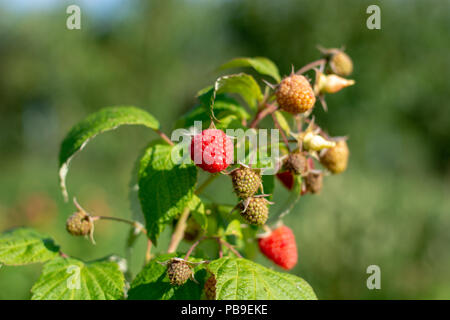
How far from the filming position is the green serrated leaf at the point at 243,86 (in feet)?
3.50

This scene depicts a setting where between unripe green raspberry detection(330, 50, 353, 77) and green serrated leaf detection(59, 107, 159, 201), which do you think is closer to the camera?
green serrated leaf detection(59, 107, 159, 201)

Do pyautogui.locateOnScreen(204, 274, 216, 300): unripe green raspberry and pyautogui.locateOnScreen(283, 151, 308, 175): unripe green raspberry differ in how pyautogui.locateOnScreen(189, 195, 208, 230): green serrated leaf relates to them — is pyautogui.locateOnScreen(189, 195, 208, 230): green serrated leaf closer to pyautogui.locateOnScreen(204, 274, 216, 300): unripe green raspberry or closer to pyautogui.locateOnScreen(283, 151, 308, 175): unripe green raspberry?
Answer: pyautogui.locateOnScreen(204, 274, 216, 300): unripe green raspberry

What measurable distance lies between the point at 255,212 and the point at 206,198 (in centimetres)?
33

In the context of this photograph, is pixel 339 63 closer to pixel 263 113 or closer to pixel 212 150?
pixel 263 113

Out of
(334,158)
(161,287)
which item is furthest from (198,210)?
(334,158)

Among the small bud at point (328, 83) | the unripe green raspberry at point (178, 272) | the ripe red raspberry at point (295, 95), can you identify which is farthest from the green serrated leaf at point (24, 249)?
the small bud at point (328, 83)

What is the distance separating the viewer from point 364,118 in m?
11.9

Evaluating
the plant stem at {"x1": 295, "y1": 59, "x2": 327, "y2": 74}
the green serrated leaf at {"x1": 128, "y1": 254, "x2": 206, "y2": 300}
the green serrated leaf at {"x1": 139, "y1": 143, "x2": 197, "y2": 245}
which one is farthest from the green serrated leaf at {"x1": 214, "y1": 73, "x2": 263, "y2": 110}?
the green serrated leaf at {"x1": 128, "y1": 254, "x2": 206, "y2": 300}

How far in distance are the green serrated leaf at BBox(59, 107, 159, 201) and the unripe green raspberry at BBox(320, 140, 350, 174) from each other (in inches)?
19.1

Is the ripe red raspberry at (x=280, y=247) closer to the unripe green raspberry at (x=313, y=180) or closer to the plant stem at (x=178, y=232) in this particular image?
the unripe green raspberry at (x=313, y=180)

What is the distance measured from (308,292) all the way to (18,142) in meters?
20.6

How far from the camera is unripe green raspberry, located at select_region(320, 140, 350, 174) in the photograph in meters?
1.22

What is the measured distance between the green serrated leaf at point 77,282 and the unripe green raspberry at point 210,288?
8.0 inches
